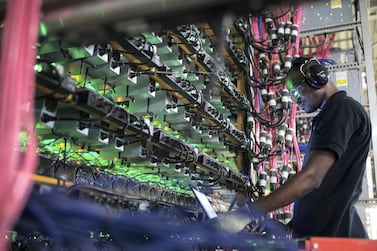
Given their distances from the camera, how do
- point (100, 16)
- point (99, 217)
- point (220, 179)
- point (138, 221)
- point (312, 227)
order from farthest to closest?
point (220, 179)
point (312, 227)
point (138, 221)
point (99, 217)
point (100, 16)

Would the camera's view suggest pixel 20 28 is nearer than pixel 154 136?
Yes

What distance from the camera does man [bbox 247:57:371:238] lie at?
1.82 meters

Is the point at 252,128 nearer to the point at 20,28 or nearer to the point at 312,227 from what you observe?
the point at 312,227

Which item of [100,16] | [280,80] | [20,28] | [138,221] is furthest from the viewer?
[280,80]

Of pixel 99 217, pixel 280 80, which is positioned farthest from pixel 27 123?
pixel 280 80

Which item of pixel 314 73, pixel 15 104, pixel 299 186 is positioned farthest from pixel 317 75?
pixel 15 104

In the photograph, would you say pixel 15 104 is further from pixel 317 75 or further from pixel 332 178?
pixel 317 75

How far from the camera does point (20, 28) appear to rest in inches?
26.9

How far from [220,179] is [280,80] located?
3.83ft

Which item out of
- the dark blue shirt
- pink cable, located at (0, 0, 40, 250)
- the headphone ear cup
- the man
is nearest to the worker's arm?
the man

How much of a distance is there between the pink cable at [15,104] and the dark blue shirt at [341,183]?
1495 millimetres

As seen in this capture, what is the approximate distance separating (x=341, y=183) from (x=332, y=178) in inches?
1.9

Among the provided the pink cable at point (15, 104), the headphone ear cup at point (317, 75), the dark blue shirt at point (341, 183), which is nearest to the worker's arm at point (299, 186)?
the dark blue shirt at point (341, 183)

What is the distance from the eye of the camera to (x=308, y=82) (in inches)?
89.0
